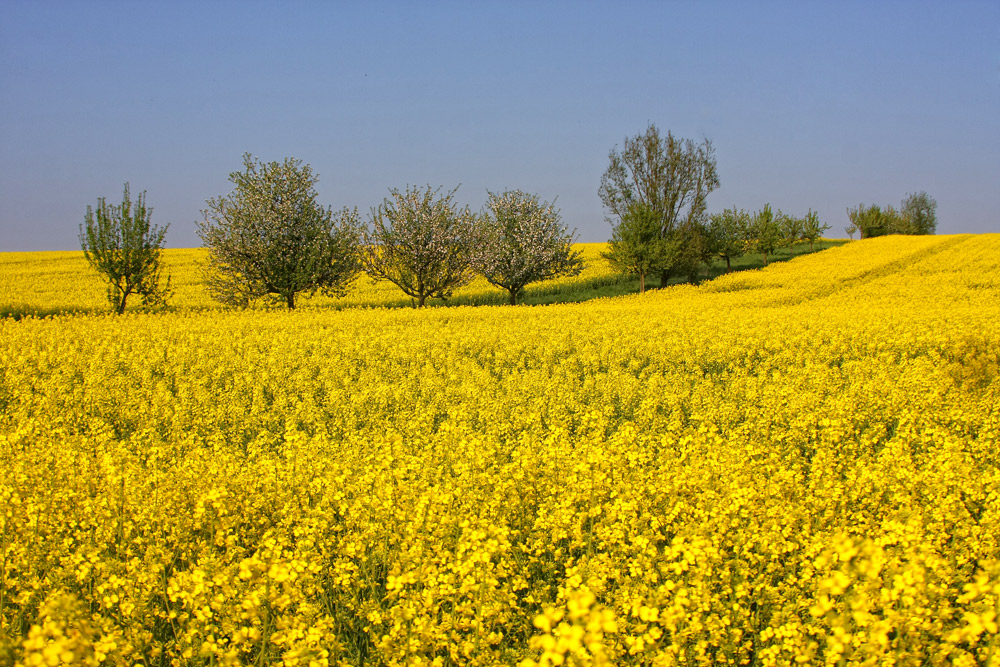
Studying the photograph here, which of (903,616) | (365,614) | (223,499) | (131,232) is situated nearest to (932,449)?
(903,616)

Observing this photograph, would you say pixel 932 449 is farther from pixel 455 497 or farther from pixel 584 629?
pixel 584 629

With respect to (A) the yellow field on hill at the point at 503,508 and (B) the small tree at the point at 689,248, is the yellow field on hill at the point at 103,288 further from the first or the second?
(A) the yellow field on hill at the point at 503,508

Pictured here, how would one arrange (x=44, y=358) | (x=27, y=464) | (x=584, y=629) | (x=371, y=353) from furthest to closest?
1. (x=371, y=353)
2. (x=44, y=358)
3. (x=27, y=464)
4. (x=584, y=629)

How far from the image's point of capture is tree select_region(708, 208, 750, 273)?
48.5 m

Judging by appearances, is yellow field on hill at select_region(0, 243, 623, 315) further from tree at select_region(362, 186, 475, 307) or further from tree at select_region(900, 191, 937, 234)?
tree at select_region(900, 191, 937, 234)

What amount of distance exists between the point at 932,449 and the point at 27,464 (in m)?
9.11

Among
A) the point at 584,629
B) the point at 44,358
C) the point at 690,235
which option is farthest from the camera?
the point at 690,235

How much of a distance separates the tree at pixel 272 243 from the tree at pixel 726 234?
29.1 m

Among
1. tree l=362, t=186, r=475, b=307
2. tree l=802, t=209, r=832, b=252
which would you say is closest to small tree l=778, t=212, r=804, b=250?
tree l=802, t=209, r=832, b=252

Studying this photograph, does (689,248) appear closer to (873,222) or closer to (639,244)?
(639,244)

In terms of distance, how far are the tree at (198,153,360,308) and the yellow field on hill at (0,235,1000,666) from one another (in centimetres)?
1634

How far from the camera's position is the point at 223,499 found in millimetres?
5273

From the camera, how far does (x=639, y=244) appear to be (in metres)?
40.2

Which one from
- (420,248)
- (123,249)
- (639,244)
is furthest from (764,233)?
(123,249)
